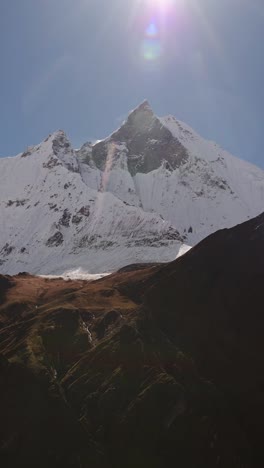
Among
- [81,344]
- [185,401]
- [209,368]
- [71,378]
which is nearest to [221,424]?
[185,401]

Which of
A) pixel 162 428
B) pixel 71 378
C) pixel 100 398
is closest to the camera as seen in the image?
pixel 162 428

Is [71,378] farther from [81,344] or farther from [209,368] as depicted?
[209,368]

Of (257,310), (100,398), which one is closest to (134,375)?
(100,398)

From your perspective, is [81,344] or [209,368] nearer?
[209,368]

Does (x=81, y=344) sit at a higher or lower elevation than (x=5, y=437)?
higher

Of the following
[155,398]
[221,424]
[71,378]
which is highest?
[71,378]

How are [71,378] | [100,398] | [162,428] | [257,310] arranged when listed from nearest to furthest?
[162,428]
[100,398]
[71,378]
[257,310]

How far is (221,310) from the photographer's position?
197 metres

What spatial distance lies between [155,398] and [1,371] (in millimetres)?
44004

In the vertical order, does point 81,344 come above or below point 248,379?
above

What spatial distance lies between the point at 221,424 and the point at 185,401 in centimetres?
1025

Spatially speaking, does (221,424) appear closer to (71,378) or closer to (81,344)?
(71,378)

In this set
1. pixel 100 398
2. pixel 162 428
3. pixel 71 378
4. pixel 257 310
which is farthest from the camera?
pixel 257 310

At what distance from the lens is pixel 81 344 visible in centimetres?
19650
